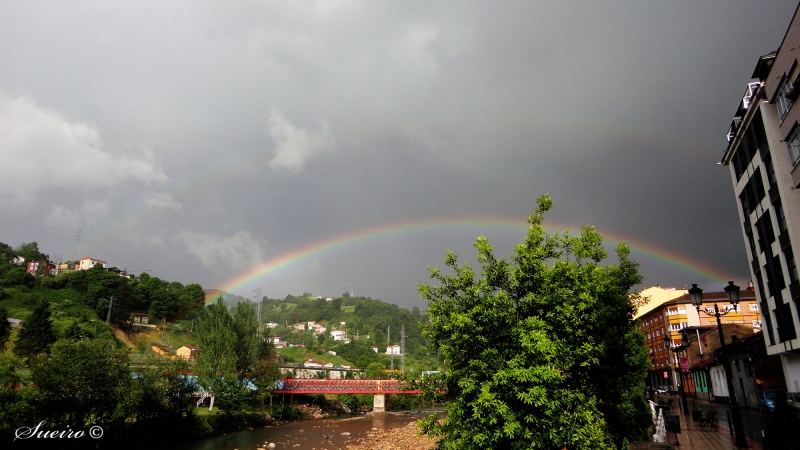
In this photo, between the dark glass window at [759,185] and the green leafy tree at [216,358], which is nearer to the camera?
the dark glass window at [759,185]

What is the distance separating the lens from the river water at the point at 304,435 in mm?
44156

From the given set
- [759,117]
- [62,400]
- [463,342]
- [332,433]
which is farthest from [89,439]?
[759,117]

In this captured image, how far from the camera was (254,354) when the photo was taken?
65.3 metres

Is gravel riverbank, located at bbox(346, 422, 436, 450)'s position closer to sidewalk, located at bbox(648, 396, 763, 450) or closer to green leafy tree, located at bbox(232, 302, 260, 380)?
sidewalk, located at bbox(648, 396, 763, 450)

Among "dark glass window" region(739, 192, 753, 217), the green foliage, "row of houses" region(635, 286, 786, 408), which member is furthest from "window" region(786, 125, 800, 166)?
the green foliage

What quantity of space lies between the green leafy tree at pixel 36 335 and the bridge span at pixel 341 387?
35.0 metres

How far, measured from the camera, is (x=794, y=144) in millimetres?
30125

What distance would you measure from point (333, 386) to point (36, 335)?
46.4m

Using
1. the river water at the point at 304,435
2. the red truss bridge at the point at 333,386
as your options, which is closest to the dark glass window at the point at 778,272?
the river water at the point at 304,435

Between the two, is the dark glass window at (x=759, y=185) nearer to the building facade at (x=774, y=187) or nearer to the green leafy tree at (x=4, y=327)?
the building facade at (x=774, y=187)

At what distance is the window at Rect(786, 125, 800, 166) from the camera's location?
29.4m

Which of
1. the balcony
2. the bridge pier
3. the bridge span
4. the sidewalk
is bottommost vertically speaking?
the bridge pier

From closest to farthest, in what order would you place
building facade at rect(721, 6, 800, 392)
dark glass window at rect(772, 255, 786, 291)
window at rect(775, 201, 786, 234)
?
building facade at rect(721, 6, 800, 392)
window at rect(775, 201, 786, 234)
dark glass window at rect(772, 255, 786, 291)

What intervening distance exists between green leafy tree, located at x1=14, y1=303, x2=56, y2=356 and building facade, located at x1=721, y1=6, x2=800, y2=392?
87.5 meters
